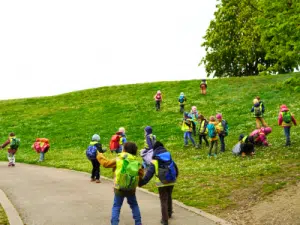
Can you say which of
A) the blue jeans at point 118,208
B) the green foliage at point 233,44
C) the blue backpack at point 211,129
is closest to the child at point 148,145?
the blue backpack at point 211,129

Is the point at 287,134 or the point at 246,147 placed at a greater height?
the point at 287,134

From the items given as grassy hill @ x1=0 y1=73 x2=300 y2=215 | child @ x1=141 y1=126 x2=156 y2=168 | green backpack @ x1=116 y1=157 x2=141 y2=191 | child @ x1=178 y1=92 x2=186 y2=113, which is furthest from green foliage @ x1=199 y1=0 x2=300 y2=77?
green backpack @ x1=116 y1=157 x2=141 y2=191

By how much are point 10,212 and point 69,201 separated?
7.27 ft

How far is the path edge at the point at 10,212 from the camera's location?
1009cm

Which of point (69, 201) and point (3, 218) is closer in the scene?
Result: point (3, 218)

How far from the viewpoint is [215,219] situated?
10.5 meters

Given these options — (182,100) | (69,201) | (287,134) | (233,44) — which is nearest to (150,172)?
(69,201)

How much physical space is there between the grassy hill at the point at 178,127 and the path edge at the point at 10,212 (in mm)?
4976

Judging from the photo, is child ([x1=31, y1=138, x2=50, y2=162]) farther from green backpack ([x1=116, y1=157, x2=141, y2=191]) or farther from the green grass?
green backpack ([x1=116, y1=157, x2=141, y2=191])

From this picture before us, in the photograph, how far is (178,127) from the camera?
1250 inches

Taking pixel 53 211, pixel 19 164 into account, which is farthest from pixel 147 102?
pixel 53 211

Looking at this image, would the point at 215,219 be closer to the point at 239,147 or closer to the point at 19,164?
the point at 239,147

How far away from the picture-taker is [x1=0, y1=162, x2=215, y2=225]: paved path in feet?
34.4

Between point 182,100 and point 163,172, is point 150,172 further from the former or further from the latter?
point 182,100
